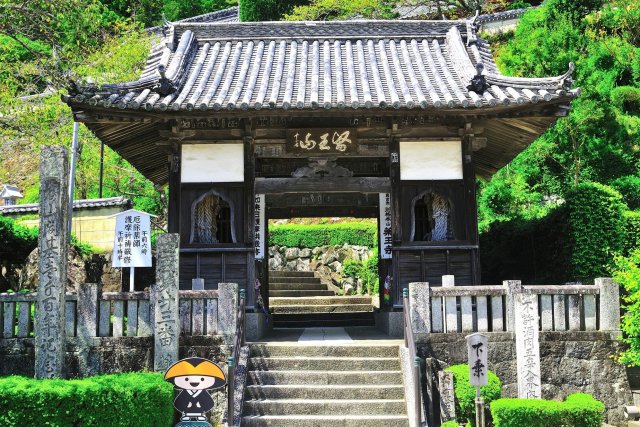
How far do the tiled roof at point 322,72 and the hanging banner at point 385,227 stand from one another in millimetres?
3073

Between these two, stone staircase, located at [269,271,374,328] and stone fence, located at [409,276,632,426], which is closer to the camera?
stone fence, located at [409,276,632,426]

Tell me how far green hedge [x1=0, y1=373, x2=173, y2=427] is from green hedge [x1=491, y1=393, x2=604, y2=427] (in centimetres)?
481

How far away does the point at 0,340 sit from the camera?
11852 mm

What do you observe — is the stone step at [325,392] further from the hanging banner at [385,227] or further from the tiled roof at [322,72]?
the hanging banner at [385,227]

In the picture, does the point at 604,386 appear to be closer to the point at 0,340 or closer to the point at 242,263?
the point at 242,263

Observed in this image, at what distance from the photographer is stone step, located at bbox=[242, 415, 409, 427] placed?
10859 mm

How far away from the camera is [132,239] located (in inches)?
543

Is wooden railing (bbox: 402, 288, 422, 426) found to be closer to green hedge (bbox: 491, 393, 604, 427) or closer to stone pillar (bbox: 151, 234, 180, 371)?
green hedge (bbox: 491, 393, 604, 427)

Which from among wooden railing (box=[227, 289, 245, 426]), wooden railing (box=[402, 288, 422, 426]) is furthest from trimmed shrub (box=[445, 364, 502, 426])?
wooden railing (box=[227, 289, 245, 426])

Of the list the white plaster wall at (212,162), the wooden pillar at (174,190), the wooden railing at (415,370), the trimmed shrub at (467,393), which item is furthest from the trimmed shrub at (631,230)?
the wooden pillar at (174,190)

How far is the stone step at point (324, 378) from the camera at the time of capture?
11.8 metres

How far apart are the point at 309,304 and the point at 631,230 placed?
13.6 meters

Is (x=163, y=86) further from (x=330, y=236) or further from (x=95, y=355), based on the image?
(x=330, y=236)

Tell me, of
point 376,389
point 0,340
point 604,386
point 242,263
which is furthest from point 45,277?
point 604,386
